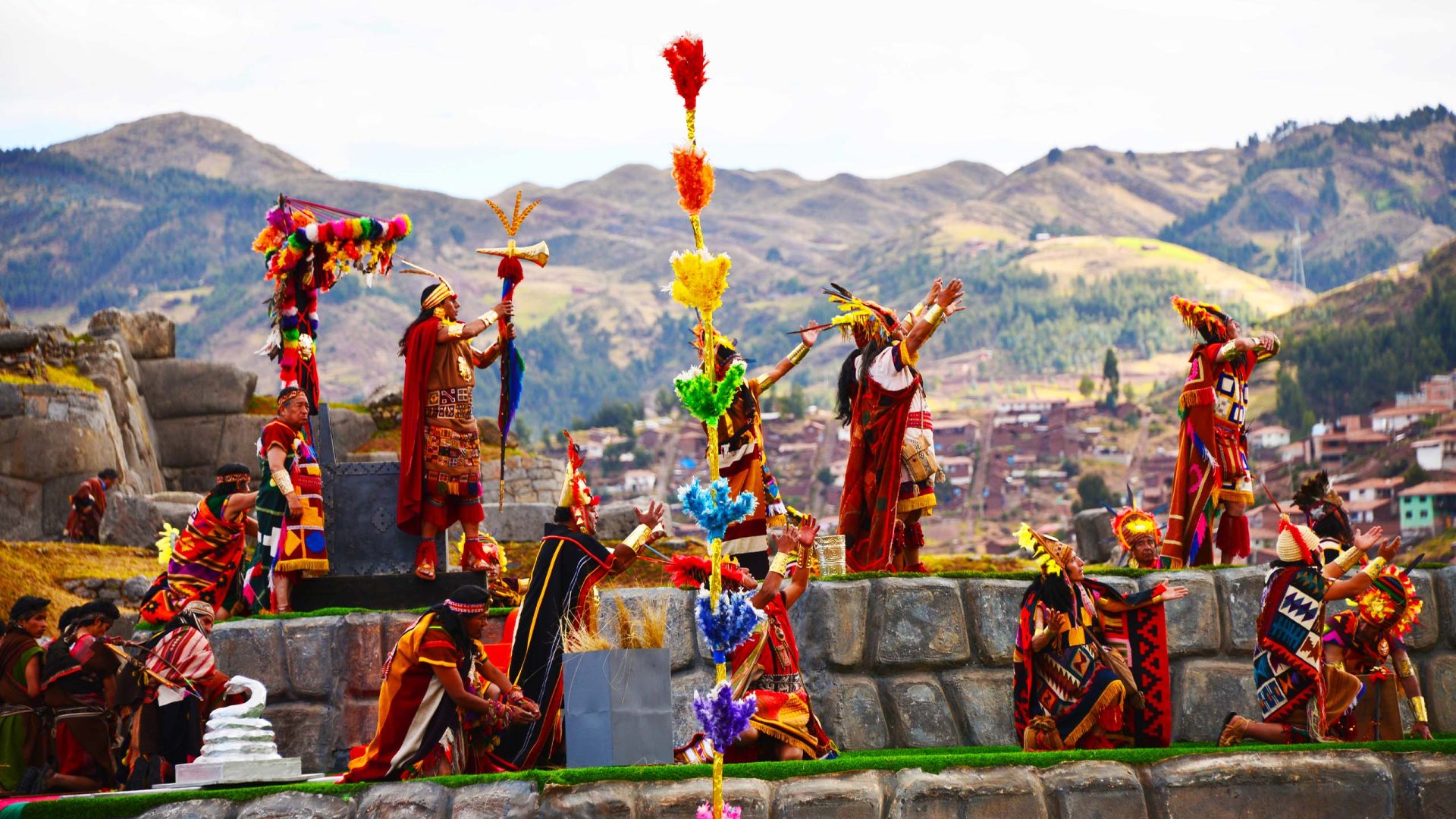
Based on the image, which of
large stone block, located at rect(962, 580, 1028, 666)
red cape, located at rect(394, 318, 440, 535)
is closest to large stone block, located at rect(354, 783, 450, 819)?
red cape, located at rect(394, 318, 440, 535)

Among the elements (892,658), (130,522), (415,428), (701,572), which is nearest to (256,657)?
(415,428)

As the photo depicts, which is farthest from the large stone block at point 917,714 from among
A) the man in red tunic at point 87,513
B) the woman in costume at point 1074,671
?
the man in red tunic at point 87,513

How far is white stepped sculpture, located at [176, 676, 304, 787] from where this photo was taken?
8.55 metres

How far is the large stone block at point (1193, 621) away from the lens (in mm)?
10875

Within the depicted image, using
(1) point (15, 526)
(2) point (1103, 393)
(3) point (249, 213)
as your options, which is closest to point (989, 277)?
(2) point (1103, 393)

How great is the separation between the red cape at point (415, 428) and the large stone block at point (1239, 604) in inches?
205

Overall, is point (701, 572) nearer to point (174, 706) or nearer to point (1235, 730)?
point (1235, 730)

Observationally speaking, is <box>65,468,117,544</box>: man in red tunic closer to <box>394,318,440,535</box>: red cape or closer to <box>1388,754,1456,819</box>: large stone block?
<box>394,318,440,535</box>: red cape

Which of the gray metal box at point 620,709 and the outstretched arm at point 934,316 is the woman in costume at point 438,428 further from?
the gray metal box at point 620,709

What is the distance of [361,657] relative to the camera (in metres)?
10.1

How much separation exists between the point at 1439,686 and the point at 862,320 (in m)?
4.68

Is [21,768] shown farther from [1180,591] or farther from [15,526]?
[15,526]

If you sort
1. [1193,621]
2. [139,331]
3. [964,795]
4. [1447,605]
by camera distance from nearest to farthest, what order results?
[964,795] < [1193,621] < [1447,605] < [139,331]

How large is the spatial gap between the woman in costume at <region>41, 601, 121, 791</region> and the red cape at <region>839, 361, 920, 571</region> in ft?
16.1
